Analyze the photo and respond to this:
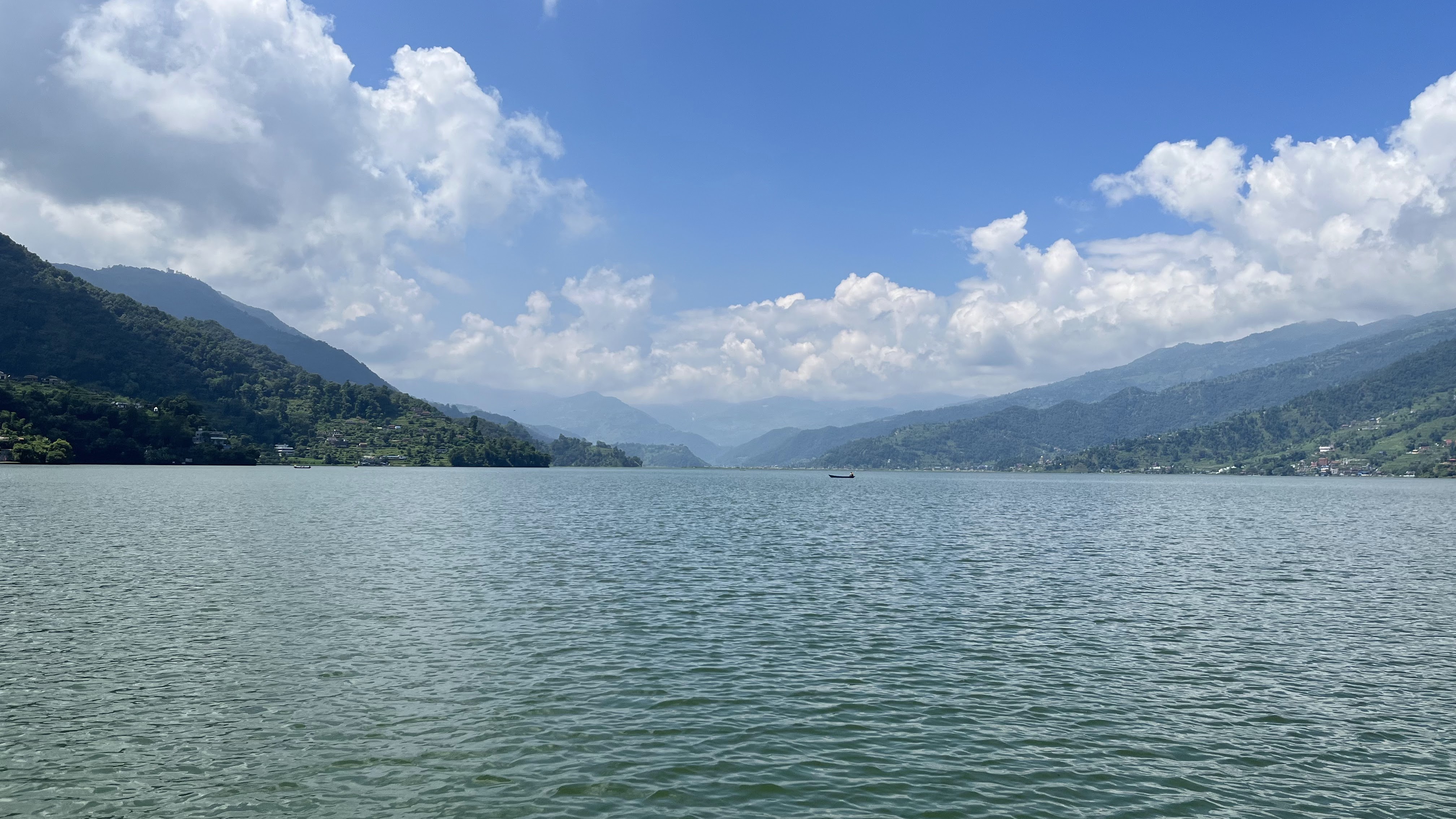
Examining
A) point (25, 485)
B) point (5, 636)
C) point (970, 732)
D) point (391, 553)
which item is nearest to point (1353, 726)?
point (970, 732)

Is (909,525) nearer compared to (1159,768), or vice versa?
(1159,768)

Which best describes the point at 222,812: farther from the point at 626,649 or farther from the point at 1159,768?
the point at 1159,768

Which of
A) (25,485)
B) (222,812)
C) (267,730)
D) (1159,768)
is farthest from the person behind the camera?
(25,485)

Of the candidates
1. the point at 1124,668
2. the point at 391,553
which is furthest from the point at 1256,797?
the point at 391,553

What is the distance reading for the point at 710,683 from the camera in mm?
26750

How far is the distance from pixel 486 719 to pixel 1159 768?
58.9 feet

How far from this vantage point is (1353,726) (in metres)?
23.4

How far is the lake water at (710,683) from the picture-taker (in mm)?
18109

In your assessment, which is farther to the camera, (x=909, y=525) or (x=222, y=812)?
(x=909, y=525)

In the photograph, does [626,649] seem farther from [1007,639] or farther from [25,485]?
[25,485]

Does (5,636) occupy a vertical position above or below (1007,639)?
above

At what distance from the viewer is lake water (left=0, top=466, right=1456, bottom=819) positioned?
1811cm

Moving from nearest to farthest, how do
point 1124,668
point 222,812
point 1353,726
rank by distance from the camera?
point 222,812
point 1353,726
point 1124,668

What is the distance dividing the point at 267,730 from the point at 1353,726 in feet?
101
